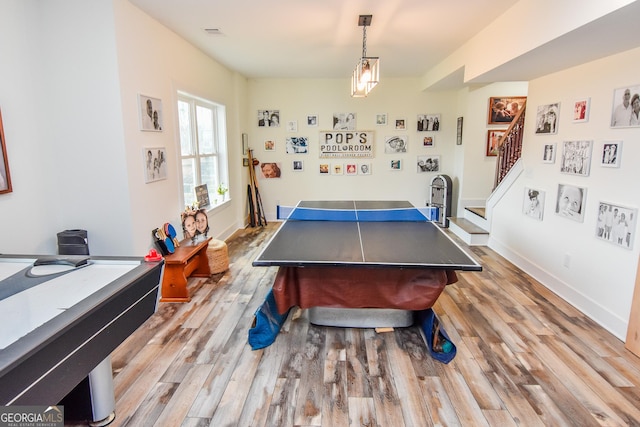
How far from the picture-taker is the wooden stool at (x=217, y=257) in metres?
4.07

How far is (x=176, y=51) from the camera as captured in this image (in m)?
3.95

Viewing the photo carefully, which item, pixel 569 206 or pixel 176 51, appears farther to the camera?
pixel 176 51

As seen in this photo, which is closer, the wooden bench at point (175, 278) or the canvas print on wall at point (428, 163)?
the wooden bench at point (175, 278)

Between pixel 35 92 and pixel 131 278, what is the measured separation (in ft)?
6.87

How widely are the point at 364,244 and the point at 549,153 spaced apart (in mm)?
2452

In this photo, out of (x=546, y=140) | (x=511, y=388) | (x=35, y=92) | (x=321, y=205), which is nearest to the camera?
(x=511, y=388)

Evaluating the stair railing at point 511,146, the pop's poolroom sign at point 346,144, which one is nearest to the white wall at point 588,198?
the stair railing at point 511,146

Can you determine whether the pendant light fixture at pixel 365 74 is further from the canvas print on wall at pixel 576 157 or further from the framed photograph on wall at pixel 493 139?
the framed photograph on wall at pixel 493 139

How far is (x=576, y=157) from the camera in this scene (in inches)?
133

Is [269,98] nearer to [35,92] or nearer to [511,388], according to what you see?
[35,92]

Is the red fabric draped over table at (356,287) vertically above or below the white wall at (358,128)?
below

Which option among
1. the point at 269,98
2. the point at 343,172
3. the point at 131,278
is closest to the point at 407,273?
the point at 131,278

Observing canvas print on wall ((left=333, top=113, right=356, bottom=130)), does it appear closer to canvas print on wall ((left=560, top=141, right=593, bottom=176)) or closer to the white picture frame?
the white picture frame

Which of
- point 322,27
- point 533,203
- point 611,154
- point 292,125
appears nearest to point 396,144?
point 292,125
